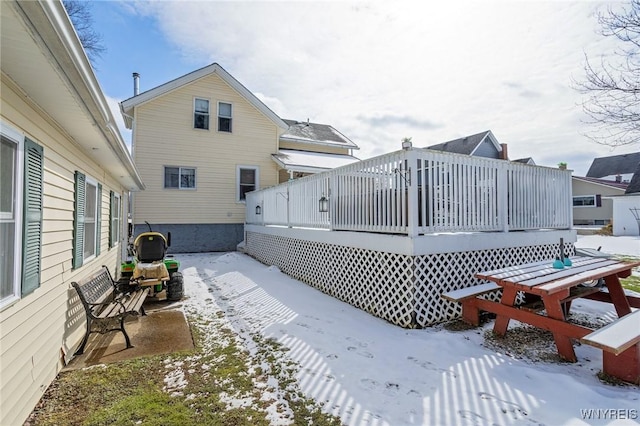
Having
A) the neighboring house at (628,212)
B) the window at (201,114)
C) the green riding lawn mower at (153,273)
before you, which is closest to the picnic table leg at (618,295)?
the green riding lawn mower at (153,273)

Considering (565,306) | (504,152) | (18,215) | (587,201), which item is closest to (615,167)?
(587,201)

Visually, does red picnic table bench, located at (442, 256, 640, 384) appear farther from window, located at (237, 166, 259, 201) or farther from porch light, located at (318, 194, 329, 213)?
window, located at (237, 166, 259, 201)

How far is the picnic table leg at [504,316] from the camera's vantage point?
4.00 meters

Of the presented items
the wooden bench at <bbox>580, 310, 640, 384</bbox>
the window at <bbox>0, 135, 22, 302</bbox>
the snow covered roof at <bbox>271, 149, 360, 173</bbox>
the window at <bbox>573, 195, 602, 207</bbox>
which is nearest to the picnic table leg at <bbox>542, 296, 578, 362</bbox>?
the wooden bench at <bbox>580, 310, 640, 384</bbox>

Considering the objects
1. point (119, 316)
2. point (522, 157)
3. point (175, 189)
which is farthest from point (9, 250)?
point (522, 157)

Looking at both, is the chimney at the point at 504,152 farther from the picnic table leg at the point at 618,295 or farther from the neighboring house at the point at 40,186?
the neighboring house at the point at 40,186

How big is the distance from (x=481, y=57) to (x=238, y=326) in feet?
26.3

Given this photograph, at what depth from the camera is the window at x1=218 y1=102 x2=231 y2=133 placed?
1334cm

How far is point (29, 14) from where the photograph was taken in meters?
1.58

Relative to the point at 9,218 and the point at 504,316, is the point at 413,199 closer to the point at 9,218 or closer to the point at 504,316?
the point at 504,316

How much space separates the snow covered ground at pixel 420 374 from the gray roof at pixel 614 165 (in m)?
40.2

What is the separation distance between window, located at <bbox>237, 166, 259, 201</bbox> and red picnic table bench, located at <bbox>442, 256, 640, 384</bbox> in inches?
418

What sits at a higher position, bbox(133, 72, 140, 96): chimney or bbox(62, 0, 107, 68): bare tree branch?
bbox(62, 0, 107, 68): bare tree branch

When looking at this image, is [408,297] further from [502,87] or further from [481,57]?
[502,87]
